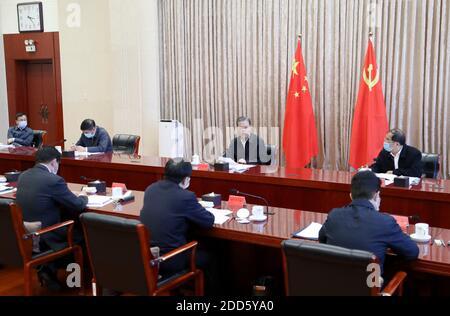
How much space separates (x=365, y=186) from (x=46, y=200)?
2000 millimetres

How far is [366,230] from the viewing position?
2.23 m

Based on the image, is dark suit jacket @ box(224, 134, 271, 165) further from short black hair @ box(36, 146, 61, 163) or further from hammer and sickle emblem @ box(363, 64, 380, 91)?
short black hair @ box(36, 146, 61, 163)

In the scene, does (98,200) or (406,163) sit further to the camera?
(406,163)

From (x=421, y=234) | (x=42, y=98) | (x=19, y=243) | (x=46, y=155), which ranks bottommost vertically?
(x=19, y=243)

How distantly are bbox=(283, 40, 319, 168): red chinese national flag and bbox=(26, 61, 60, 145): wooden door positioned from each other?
4351 millimetres

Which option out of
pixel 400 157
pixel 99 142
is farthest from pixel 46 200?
pixel 400 157

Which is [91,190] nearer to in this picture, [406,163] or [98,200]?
[98,200]

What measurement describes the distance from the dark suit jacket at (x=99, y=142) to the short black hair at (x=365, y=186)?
3.93 metres

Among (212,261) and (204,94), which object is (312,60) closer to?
(204,94)

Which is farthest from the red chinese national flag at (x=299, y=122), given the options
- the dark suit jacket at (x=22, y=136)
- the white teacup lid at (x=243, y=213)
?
the dark suit jacket at (x=22, y=136)

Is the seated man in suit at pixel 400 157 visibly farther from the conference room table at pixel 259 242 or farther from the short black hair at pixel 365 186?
the short black hair at pixel 365 186

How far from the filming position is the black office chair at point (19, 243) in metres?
2.86

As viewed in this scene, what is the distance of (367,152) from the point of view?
17.8ft

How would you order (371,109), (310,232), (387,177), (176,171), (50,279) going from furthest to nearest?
(371,109)
(387,177)
(50,279)
(176,171)
(310,232)
